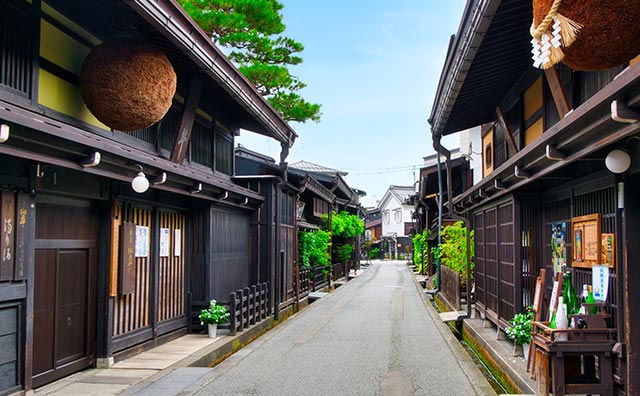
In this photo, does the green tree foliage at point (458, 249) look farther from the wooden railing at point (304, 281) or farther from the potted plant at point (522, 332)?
the potted plant at point (522, 332)

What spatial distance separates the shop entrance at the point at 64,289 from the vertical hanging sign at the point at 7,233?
101 cm

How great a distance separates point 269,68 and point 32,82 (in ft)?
55.4

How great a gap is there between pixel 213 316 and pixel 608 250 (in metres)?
8.76

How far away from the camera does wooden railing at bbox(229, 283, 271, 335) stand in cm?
1332

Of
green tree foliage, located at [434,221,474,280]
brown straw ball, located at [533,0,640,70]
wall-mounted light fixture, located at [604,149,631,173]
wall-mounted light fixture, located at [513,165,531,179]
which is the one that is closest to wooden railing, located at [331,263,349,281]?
green tree foliage, located at [434,221,474,280]

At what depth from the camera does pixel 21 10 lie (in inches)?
276

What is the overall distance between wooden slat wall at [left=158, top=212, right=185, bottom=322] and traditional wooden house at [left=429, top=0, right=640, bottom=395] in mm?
6383

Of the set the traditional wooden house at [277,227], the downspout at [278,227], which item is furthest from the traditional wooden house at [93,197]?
the downspout at [278,227]

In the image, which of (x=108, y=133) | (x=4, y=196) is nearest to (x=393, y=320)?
(x=108, y=133)

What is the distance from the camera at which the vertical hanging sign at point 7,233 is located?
667 centimetres

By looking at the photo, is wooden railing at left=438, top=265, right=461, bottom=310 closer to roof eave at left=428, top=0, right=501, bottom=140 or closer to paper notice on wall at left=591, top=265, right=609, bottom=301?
Result: roof eave at left=428, top=0, right=501, bottom=140

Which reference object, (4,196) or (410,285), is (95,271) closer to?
(4,196)

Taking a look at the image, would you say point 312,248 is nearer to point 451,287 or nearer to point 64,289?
point 451,287

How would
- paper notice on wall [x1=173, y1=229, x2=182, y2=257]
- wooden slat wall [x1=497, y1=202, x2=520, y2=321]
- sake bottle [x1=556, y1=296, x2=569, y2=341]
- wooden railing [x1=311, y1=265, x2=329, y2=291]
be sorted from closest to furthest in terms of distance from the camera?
sake bottle [x1=556, y1=296, x2=569, y2=341] < wooden slat wall [x1=497, y1=202, x2=520, y2=321] < paper notice on wall [x1=173, y1=229, x2=182, y2=257] < wooden railing [x1=311, y1=265, x2=329, y2=291]
